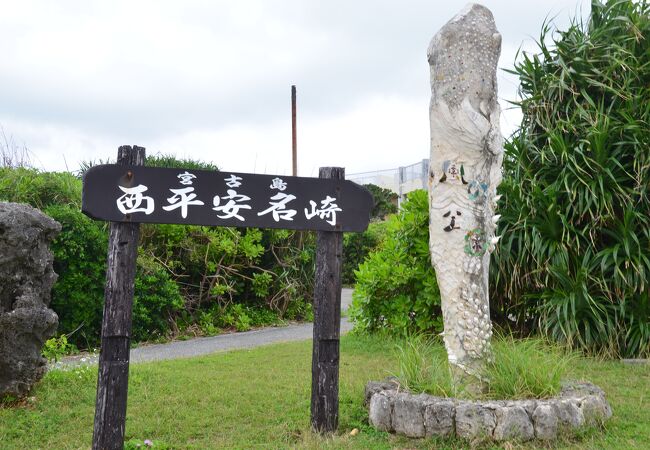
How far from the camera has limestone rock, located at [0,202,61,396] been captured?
5453 millimetres

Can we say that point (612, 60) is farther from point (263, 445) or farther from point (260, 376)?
point (263, 445)

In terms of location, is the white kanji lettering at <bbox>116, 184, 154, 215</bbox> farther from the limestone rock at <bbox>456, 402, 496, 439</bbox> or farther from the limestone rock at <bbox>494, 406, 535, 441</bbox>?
the limestone rock at <bbox>494, 406, 535, 441</bbox>

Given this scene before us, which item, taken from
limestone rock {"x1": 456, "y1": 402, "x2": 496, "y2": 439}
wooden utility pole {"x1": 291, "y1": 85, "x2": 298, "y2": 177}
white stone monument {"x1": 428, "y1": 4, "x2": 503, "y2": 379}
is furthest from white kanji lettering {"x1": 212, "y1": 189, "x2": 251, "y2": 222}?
wooden utility pole {"x1": 291, "y1": 85, "x2": 298, "y2": 177}

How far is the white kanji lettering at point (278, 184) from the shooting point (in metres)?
4.88

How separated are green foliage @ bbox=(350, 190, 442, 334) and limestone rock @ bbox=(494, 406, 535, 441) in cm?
319

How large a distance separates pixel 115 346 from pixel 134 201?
923 millimetres

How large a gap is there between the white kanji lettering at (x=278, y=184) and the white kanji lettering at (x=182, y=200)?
517mm

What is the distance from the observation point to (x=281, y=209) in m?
4.88

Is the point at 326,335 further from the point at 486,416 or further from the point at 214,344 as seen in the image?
the point at 214,344

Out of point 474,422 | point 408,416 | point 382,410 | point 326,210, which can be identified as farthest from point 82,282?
point 474,422

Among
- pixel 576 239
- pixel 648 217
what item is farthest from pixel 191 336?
pixel 648 217

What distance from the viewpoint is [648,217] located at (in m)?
7.14

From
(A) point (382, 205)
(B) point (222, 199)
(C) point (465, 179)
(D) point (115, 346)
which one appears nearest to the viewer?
(D) point (115, 346)

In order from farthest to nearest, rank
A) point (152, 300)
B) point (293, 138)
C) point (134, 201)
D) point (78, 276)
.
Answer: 1. point (293, 138)
2. point (152, 300)
3. point (78, 276)
4. point (134, 201)
